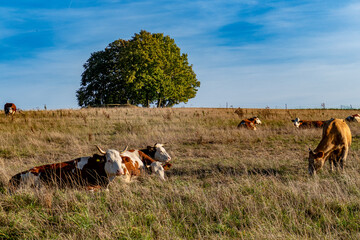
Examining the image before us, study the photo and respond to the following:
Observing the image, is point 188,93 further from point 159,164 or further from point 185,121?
point 159,164

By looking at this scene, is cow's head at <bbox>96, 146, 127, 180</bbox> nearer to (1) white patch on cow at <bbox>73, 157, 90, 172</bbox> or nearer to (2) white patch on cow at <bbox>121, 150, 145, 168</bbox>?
(1) white patch on cow at <bbox>73, 157, 90, 172</bbox>

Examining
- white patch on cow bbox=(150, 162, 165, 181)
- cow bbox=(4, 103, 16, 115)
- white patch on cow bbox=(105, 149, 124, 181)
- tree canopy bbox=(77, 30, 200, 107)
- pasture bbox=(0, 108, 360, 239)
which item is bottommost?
pasture bbox=(0, 108, 360, 239)

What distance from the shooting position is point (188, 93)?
44.7 meters

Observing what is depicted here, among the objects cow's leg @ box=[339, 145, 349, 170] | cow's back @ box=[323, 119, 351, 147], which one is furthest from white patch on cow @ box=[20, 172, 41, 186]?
cow's leg @ box=[339, 145, 349, 170]

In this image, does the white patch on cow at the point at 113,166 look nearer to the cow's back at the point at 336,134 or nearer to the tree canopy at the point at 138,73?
the cow's back at the point at 336,134

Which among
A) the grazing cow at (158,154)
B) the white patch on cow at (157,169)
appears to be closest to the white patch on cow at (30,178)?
the white patch on cow at (157,169)

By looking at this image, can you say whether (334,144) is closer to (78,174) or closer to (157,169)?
(157,169)

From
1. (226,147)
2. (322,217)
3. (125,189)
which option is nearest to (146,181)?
(125,189)

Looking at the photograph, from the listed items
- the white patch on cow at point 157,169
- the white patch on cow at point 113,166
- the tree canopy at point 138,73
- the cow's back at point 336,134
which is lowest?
the white patch on cow at point 157,169

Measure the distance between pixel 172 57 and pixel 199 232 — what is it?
38.9 meters

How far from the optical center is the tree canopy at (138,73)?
37125 millimetres

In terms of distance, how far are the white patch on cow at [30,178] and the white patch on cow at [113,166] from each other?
1476 mm

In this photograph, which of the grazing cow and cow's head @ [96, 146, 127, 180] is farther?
the grazing cow

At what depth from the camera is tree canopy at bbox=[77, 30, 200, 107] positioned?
37125mm
